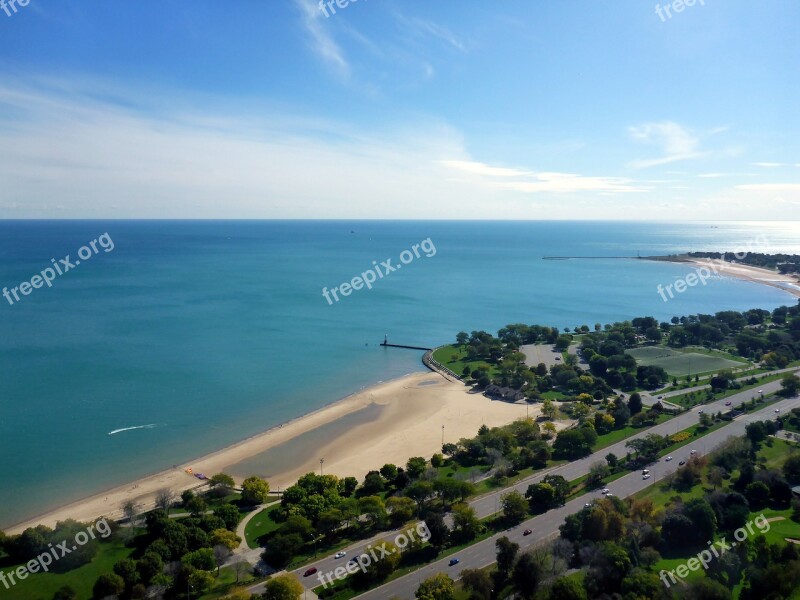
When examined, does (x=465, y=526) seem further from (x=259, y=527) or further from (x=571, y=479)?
(x=259, y=527)

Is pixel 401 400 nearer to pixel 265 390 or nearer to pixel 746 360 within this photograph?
pixel 265 390

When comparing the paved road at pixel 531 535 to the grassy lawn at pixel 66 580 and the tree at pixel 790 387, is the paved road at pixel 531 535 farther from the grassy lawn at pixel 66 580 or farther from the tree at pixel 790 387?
the grassy lawn at pixel 66 580

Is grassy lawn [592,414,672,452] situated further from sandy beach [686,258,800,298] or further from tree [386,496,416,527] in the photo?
sandy beach [686,258,800,298]

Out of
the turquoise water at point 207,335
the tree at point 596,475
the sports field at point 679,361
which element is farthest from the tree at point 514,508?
the sports field at point 679,361

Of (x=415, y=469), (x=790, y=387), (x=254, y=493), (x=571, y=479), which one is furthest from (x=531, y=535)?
(x=790, y=387)

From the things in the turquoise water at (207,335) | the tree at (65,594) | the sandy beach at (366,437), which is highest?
A: the turquoise water at (207,335)

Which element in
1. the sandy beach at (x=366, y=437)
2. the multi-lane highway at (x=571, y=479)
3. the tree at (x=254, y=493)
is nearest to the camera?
the multi-lane highway at (x=571, y=479)
